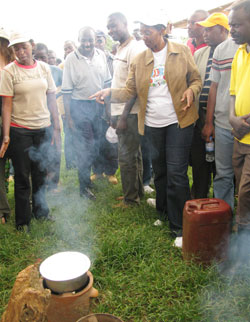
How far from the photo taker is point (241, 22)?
9.11ft

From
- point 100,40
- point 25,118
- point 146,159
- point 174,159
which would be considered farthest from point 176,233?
point 100,40

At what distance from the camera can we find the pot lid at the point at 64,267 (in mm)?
2268

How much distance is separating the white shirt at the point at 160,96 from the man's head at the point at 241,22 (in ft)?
3.01

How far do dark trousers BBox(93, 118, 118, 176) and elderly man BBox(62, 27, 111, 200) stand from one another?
0.66 meters

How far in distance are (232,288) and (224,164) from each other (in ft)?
4.48

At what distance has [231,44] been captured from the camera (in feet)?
10.8

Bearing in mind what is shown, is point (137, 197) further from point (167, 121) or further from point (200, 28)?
point (200, 28)

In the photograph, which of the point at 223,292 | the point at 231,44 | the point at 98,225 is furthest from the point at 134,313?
the point at 231,44

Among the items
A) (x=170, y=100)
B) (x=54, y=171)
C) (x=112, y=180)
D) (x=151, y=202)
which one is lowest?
(x=112, y=180)

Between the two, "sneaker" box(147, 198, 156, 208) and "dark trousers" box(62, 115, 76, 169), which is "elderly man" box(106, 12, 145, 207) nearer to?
"sneaker" box(147, 198, 156, 208)

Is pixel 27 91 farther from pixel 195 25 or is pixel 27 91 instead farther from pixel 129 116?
pixel 195 25

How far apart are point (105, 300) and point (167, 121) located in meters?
2.08

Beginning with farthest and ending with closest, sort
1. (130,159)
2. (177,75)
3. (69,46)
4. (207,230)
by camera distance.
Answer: (69,46), (130,159), (177,75), (207,230)

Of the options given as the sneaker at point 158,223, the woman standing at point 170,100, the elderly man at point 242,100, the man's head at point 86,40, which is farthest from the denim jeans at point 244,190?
the man's head at point 86,40
